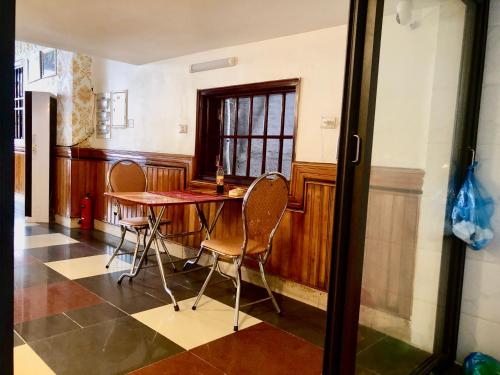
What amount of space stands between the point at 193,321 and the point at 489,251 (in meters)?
1.77

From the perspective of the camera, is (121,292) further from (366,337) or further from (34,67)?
(34,67)

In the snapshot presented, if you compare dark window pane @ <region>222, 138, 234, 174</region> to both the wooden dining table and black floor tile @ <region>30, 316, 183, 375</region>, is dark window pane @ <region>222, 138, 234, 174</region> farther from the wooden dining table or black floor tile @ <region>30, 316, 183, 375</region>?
black floor tile @ <region>30, 316, 183, 375</region>

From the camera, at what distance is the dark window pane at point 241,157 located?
3.50 metres

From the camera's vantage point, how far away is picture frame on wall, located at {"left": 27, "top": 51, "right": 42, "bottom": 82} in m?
5.83

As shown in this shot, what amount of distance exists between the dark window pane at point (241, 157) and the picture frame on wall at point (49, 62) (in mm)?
3409

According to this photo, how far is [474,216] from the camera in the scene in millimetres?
1930

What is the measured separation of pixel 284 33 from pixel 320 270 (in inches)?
72.0

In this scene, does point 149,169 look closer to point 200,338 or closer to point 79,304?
point 79,304

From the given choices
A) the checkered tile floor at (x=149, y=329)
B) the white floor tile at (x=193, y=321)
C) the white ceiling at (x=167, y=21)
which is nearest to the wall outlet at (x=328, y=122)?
the white ceiling at (x=167, y=21)

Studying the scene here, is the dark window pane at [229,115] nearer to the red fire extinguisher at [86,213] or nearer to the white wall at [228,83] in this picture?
the white wall at [228,83]

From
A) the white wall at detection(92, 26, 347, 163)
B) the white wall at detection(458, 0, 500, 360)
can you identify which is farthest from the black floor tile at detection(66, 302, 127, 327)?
the white wall at detection(458, 0, 500, 360)

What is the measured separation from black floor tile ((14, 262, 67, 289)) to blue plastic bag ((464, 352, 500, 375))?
2.89 metres

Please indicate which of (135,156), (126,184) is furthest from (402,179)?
(135,156)

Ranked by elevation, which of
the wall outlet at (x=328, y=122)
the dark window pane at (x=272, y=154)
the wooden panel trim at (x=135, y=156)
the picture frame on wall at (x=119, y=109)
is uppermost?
the picture frame on wall at (x=119, y=109)
